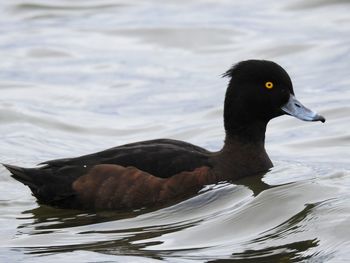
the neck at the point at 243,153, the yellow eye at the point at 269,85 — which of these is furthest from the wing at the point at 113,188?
the yellow eye at the point at 269,85

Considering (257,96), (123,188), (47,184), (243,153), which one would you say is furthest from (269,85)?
(47,184)

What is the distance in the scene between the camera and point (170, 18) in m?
19.9

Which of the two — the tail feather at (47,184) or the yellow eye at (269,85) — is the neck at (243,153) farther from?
the tail feather at (47,184)

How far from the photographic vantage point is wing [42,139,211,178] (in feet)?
31.0

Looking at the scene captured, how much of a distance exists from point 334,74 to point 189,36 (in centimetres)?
322

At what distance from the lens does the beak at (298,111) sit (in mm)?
10086

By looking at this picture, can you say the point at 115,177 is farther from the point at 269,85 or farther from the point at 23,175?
the point at 269,85

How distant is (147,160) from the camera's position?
947 cm

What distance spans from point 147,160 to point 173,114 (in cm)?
492

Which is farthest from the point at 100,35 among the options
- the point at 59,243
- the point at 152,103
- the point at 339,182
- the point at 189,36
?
the point at 59,243

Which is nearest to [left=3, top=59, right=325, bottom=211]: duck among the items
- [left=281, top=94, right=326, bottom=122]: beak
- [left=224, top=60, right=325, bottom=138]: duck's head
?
[left=224, top=60, right=325, bottom=138]: duck's head

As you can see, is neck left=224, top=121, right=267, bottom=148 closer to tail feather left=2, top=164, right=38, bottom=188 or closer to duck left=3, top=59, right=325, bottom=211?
duck left=3, top=59, right=325, bottom=211

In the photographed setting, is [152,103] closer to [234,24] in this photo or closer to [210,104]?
[210,104]

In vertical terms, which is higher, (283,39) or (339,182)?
(283,39)
